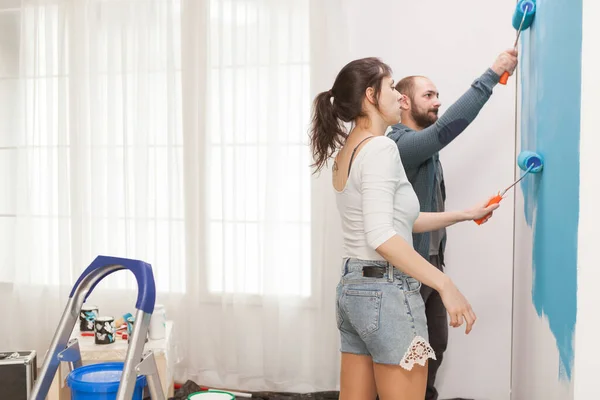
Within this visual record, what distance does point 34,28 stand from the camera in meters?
3.16

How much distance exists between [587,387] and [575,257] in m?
0.20

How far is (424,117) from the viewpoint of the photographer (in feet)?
7.77

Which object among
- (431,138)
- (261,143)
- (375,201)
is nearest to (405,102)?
(431,138)

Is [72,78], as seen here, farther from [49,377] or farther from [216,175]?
[49,377]

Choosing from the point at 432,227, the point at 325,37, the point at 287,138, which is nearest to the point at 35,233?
the point at 287,138

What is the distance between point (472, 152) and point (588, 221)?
1834 millimetres

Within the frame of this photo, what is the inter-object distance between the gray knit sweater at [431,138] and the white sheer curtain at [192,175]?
2.23 feet

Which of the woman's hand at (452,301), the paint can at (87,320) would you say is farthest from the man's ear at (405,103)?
the paint can at (87,320)

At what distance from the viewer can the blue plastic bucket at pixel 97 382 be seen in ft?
4.90

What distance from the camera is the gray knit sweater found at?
1963 mm

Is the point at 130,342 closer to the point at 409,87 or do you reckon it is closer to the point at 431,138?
the point at 431,138

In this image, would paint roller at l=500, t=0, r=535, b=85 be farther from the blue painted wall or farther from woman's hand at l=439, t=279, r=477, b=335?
woman's hand at l=439, t=279, r=477, b=335

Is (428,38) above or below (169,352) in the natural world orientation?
above

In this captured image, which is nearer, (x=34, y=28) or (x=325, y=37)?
(x=325, y=37)
